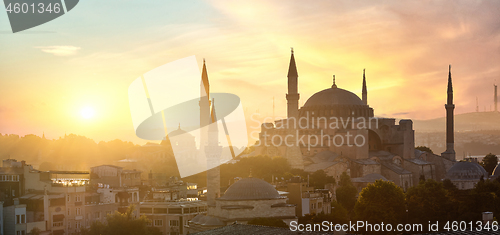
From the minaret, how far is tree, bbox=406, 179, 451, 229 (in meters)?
15.2

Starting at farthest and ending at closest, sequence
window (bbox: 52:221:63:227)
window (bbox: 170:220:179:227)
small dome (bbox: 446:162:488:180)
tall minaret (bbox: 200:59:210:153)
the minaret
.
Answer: small dome (bbox: 446:162:488:180) → tall minaret (bbox: 200:59:210:153) → window (bbox: 170:220:179:227) → window (bbox: 52:221:63:227) → the minaret

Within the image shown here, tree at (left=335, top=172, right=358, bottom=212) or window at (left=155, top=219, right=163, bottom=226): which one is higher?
tree at (left=335, top=172, right=358, bottom=212)

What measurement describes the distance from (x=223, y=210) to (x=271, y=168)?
76.2ft

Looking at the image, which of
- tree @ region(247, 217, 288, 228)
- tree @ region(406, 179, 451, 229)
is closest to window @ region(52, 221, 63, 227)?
tree @ region(247, 217, 288, 228)

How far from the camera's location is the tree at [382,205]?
4288 centimetres

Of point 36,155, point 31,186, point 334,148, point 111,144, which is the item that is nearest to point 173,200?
point 31,186

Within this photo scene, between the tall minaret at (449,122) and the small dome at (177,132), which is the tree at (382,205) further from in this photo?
the small dome at (177,132)

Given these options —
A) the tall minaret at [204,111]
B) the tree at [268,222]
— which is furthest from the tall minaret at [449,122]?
the tree at [268,222]

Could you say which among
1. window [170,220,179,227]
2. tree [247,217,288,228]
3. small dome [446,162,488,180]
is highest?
small dome [446,162,488,180]

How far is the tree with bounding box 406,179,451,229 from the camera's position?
4484 centimetres

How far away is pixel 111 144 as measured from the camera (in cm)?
10606

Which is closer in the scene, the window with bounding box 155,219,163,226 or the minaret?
the minaret

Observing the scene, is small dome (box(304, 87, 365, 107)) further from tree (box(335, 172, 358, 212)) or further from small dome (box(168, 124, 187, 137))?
small dome (box(168, 124, 187, 137))

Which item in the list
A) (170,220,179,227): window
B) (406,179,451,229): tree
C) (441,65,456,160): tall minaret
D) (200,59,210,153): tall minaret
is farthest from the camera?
(441,65,456,160): tall minaret
